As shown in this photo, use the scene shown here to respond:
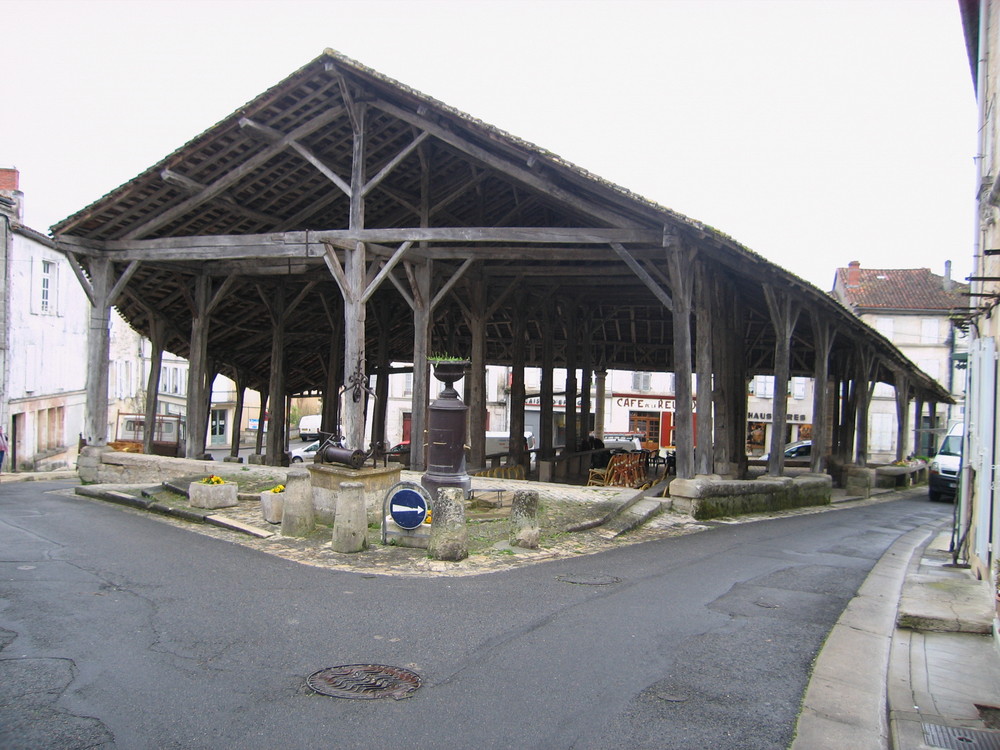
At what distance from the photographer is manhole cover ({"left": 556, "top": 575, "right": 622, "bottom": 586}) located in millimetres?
7006

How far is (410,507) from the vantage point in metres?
8.33

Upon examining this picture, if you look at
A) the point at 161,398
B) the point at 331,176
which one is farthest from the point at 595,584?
the point at 161,398

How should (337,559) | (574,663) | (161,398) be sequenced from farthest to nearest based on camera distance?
(161,398), (337,559), (574,663)

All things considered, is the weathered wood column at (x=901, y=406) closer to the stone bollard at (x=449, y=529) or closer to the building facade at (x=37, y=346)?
the stone bollard at (x=449, y=529)

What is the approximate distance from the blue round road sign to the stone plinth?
2.91ft

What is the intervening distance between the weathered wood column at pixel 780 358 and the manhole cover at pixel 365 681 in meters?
11.5

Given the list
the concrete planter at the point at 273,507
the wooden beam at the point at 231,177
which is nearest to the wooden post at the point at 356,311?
the wooden beam at the point at 231,177

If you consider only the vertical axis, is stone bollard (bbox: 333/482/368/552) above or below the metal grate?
above

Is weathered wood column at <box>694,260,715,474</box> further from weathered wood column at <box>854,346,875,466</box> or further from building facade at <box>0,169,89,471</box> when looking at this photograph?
building facade at <box>0,169,89,471</box>

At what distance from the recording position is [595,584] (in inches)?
275

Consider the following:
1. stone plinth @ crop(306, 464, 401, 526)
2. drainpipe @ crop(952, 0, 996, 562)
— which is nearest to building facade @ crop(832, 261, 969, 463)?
drainpipe @ crop(952, 0, 996, 562)

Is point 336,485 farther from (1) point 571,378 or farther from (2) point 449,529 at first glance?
(1) point 571,378

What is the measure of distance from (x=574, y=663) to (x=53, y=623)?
12.0ft

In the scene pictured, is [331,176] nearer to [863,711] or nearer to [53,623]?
[53,623]
